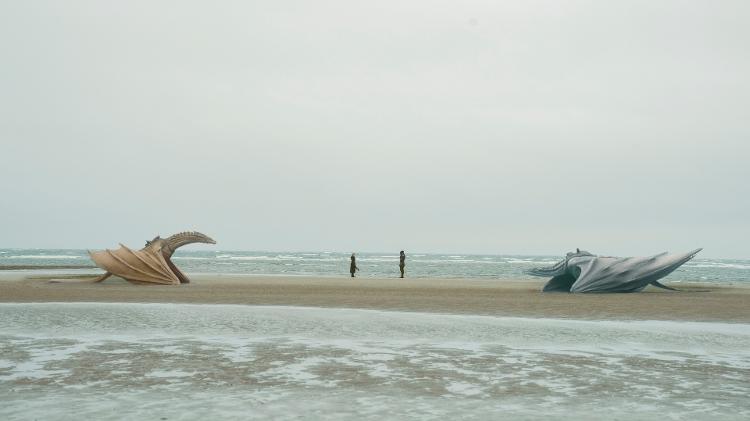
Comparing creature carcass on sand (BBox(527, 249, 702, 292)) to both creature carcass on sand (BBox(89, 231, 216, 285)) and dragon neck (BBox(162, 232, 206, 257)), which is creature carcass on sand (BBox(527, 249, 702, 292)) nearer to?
dragon neck (BBox(162, 232, 206, 257))

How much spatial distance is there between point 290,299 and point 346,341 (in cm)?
1196

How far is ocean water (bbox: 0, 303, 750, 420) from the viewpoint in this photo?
7137 mm

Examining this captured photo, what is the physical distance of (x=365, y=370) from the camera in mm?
9523

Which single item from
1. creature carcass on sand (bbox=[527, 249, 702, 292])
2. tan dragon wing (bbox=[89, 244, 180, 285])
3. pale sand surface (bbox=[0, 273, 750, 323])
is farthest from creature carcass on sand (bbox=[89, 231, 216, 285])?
creature carcass on sand (bbox=[527, 249, 702, 292])

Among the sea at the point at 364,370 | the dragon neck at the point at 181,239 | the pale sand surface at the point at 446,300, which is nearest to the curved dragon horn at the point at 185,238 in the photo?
the dragon neck at the point at 181,239

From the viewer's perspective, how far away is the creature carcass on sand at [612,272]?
3030cm

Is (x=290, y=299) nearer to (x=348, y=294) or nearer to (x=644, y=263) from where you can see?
(x=348, y=294)

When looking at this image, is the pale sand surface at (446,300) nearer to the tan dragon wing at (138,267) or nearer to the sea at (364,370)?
the tan dragon wing at (138,267)

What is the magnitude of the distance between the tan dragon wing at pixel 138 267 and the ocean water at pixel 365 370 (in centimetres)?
1702

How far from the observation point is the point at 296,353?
1107cm

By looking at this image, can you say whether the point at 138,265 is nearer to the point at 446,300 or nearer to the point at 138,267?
the point at 138,267

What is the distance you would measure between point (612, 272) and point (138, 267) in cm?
2111

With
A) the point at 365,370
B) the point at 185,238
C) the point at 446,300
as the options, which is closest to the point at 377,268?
the point at 185,238

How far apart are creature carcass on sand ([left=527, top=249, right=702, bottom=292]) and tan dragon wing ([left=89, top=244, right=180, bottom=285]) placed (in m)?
17.2
